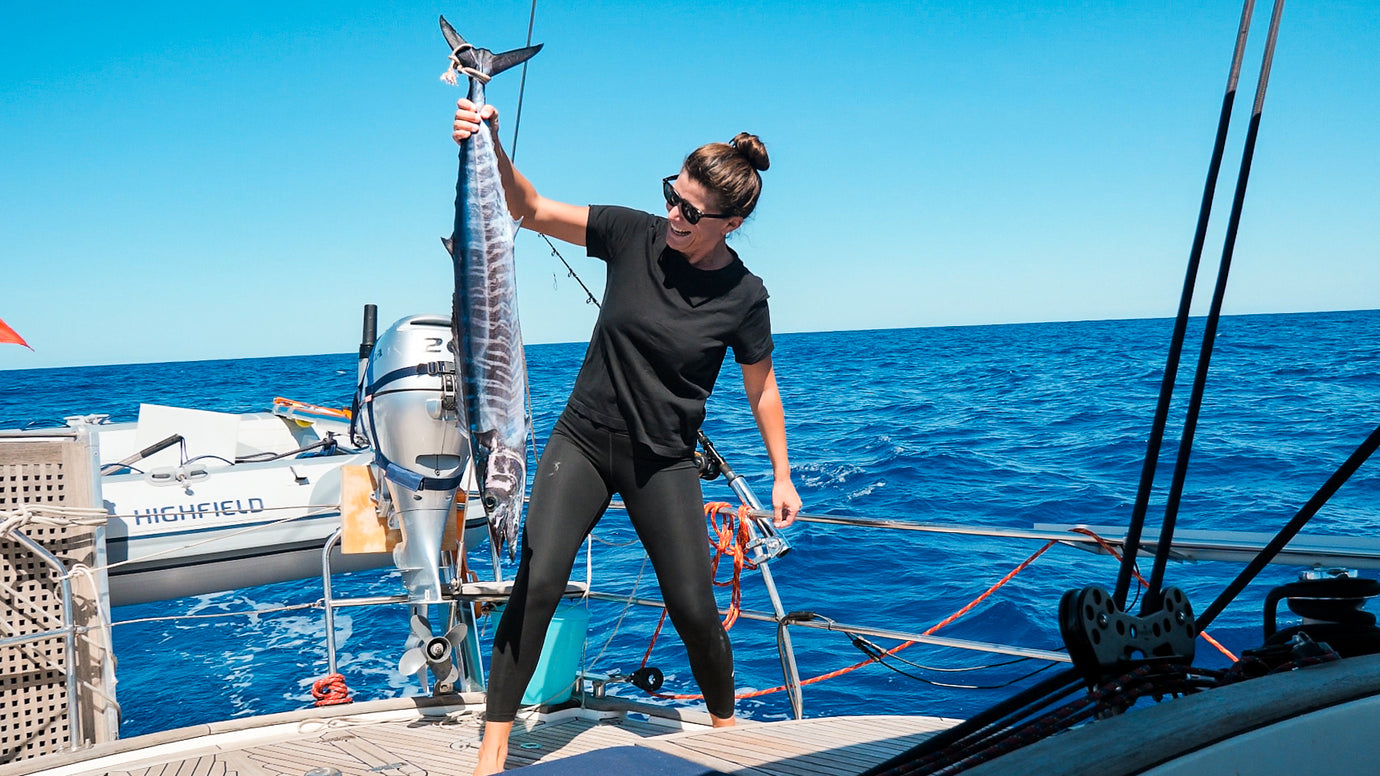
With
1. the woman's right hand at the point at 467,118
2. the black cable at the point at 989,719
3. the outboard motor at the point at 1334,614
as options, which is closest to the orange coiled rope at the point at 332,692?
the woman's right hand at the point at 467,118

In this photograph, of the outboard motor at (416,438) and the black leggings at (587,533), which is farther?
the outboard motor at (416,438)

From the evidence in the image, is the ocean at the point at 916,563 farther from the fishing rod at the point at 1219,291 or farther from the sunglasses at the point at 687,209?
the fishing rod at the point at 1219,291

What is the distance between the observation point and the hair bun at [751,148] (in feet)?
8.14

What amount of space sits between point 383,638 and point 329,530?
919 millimetres

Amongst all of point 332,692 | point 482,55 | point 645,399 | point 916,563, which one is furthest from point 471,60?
point 916,563

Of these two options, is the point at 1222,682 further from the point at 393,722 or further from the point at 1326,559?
the point at 393,722

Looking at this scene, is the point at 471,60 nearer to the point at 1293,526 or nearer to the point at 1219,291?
the point at 1219,291

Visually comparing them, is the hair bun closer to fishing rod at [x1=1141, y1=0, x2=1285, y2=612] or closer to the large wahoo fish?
the large wahoo fish

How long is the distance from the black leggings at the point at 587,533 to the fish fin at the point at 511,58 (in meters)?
0.93

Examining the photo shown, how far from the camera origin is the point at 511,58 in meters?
2.58

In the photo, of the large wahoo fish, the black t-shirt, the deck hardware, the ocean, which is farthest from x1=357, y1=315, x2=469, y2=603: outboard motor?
the deck hardware

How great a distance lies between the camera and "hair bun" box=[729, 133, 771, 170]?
8.14 ft

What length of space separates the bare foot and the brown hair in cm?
150

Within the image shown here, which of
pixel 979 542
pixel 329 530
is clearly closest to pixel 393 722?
pixel 329 530
